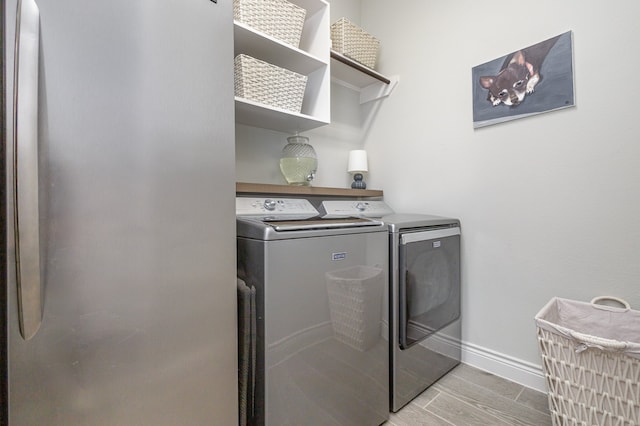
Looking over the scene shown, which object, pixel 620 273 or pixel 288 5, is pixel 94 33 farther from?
pixel 620 273

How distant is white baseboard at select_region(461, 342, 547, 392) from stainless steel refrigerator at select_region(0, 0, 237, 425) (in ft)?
5.13

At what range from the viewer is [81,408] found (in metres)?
0.67

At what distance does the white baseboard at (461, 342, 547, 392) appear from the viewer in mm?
1577

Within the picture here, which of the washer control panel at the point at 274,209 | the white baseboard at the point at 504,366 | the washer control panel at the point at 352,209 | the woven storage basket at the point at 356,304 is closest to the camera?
the woven storage basket at the point at 356,304

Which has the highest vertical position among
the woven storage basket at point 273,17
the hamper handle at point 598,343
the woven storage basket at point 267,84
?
the woven storage basket at point 273,17

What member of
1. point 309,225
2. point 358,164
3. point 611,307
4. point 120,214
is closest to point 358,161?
point 358,164

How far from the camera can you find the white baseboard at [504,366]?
5.17 feet

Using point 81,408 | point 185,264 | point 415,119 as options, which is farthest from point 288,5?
point 81,408

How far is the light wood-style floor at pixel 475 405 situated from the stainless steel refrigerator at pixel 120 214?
99 centimetres

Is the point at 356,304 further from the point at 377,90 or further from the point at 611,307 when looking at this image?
the point at 377,90

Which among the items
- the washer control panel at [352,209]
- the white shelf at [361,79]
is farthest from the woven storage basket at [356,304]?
the white shelf at [361,79]

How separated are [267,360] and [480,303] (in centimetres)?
145

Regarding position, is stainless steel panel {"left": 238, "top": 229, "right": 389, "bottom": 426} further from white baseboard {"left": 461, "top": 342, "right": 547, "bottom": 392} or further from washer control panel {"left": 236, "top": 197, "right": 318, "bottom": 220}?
white baseboard {"left": 461, "top": 342, "right": 547, "bottom": 392}

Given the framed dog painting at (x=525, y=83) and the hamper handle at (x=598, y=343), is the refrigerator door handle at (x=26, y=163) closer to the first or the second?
the hamper handle at (x=598, y=343)
